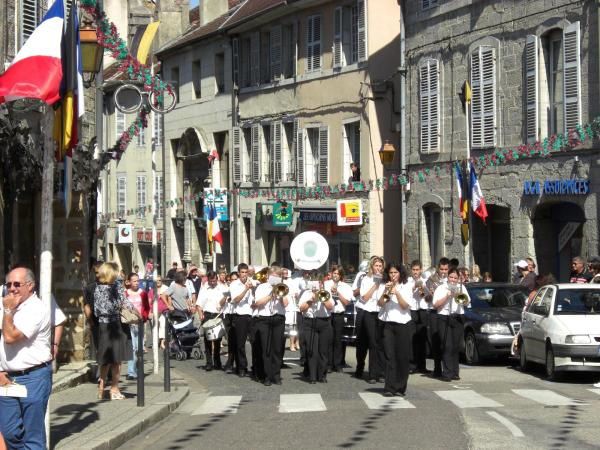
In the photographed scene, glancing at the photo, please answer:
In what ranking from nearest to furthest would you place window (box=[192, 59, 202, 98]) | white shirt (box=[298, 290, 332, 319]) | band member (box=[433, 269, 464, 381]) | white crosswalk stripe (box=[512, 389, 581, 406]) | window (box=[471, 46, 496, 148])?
white crosswalk stripe (box=[512, 389, 581, 406]) < band member (box=[433, 269, 464, 381]) < white shirt (box=[298, 290, 332, 319]) < window (box=[471, 46, 496, 148]) < window (box=[192, 59, 202, 98])

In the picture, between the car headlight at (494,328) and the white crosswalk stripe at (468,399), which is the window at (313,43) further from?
the white crosswalk stripe at (468,399)

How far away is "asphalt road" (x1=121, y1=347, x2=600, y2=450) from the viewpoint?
1231 centimetres

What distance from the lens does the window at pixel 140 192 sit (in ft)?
183

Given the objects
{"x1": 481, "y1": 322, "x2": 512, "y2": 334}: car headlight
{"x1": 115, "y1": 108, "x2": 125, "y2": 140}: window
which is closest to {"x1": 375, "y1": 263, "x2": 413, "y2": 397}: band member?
{"x1": 481, "y1": 322, "x2": 512, "y2": 334}: car headlight

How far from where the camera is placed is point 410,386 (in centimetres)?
1827

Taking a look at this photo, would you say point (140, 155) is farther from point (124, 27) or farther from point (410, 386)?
point (410, 386)

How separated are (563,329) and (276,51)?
990 inches

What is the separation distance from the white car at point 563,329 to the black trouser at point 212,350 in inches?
206

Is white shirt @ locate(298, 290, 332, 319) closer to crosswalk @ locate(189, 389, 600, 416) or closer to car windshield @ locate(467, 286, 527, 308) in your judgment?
crosswalk @ locate(189, 389, 600, 416)

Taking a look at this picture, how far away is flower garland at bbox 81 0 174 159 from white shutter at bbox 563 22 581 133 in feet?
29.7

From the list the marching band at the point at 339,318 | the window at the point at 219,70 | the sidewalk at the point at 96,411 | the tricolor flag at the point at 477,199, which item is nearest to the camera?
the sidewalk at the point at 96,411

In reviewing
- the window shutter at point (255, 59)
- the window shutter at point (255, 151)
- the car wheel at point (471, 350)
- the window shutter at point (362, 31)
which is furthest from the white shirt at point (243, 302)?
the window shutter at point (255, 59)

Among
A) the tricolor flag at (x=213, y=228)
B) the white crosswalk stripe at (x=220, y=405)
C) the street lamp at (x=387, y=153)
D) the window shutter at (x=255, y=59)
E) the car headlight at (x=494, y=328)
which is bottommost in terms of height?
the white crosswalk stripe at (x=220, y=405)

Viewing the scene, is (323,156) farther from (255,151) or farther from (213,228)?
(255,151)
